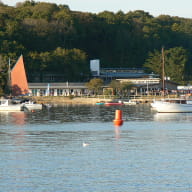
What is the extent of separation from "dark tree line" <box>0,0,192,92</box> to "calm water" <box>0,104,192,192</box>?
7858cm

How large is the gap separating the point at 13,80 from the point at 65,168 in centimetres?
6338

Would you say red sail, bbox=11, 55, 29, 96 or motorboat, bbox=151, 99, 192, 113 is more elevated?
red sail, bbox=11, 55, 29, 96

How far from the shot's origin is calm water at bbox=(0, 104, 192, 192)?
28.0 meters

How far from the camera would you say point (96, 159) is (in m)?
34.5

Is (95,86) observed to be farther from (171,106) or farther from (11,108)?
(171,106)

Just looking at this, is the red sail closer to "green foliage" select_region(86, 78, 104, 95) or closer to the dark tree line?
the dark tree line

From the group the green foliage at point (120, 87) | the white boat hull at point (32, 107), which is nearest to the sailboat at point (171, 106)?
the white boat hull at point (32, 107)

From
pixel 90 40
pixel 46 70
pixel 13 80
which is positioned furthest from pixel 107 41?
pixel 13 80

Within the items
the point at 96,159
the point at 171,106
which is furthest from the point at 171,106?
the point at 96,159

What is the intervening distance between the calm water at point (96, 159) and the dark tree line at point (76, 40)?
258ft

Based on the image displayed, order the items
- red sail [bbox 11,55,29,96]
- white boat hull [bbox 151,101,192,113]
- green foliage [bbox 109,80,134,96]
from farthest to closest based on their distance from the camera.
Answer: green foliage [bbox 109,80,134,96], red sail [bbox 11,55,29,96], white boat hull [bbox 151,101,192,113]

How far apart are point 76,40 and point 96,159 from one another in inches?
5550

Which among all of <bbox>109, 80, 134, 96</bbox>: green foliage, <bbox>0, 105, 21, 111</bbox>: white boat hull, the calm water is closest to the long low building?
<bbox>109, 80, 134, 96</bbox>: green foliage

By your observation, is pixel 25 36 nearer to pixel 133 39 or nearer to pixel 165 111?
pixel 133 39
